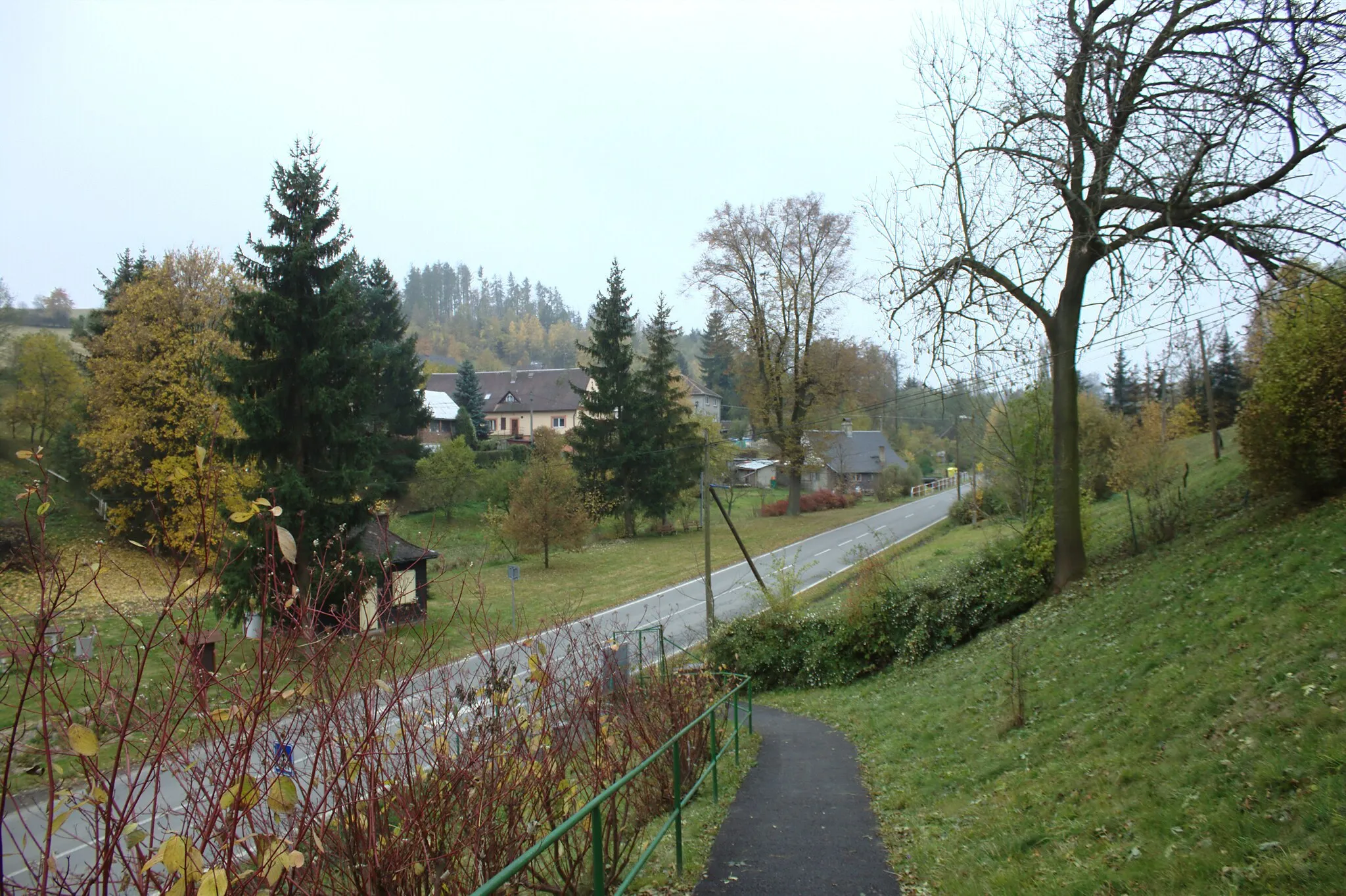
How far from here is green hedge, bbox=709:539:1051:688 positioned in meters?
16.9

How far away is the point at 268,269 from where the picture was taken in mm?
19719

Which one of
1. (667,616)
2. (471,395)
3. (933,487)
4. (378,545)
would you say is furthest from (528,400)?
(378,545)

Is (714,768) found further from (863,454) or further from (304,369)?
(863,454)

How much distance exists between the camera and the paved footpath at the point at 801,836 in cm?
596

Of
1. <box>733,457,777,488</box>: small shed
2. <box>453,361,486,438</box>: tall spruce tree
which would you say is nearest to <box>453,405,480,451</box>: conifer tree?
<box>453,361,486,438</box>: tall spruce tree

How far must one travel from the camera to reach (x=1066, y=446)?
48.1ft

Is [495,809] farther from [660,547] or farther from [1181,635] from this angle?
[660,547]

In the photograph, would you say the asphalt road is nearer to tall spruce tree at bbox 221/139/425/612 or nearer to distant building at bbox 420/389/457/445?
tall spruce tree at bbox 221/139/425/612

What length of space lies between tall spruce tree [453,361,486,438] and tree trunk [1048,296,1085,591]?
4968 cm

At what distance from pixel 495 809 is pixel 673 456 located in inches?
1543

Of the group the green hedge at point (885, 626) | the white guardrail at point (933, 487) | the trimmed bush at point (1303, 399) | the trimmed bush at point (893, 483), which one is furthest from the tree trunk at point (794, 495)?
the trimmed bush at point (1303, 399)

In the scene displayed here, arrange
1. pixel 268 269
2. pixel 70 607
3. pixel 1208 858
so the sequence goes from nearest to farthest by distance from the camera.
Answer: pixel 70 607, pixel 1208 858, pixel 268 269

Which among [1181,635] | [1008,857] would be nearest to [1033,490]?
[1181,635]

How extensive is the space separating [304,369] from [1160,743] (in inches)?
717
